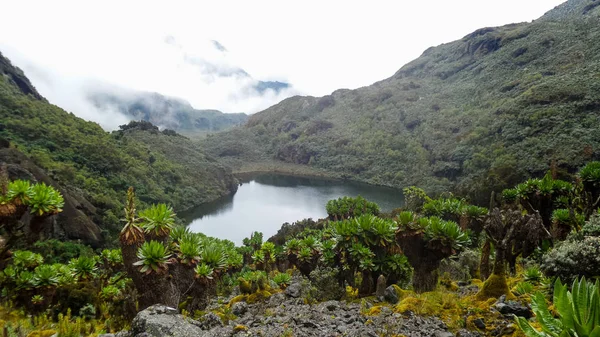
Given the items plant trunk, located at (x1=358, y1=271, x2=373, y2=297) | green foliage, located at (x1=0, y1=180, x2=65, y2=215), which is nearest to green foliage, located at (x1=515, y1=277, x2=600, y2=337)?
plant trunk, located at (x1=358, y1=271, x2=373, y2=297)

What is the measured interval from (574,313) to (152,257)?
6.77m

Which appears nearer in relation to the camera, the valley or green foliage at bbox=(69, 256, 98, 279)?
the valley

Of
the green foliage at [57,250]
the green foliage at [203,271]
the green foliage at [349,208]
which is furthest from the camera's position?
the green foliage at [349,208]

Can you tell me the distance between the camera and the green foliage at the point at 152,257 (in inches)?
263

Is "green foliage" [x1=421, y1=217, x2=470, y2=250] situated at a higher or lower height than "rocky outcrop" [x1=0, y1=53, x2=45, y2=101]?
lower

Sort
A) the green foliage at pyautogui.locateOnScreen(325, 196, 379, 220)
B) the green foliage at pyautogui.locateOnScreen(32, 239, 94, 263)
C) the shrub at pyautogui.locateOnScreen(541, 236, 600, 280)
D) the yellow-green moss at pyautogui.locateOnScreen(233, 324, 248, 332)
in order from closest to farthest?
the shrub at pyautogui.locateOnScreen(541, 236, 600, 280), the yellow-green moss at pyautogui.locateOnScreen(233, 324, 248, 332), the green foliage at pyautogui.locateOnScreen(32, 239, 94, 263), the green foliage at pyautogui.locateOnScreen(325, 196, 379, 220)

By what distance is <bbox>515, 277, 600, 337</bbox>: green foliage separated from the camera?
2613mm

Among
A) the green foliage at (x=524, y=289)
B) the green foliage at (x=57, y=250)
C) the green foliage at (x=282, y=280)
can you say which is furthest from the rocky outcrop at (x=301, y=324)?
the green foliage at (x=57, y=250)

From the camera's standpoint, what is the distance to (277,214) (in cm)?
6316

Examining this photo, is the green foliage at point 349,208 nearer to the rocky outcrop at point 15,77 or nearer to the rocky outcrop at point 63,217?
the rocky outcrop at point 63,217

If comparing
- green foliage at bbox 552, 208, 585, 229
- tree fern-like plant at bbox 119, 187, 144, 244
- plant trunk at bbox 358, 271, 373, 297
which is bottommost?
plant trunk at bbox 358, 271, 373, 297

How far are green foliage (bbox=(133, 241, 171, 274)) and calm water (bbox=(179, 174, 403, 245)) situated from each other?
39237 mm

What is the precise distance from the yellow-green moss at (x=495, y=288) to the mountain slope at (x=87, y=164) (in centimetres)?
3328

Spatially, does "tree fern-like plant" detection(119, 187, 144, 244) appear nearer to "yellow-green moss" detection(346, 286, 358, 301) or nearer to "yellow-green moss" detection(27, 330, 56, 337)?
"yellow-green moss" detection(27, 330, 56, 337)
